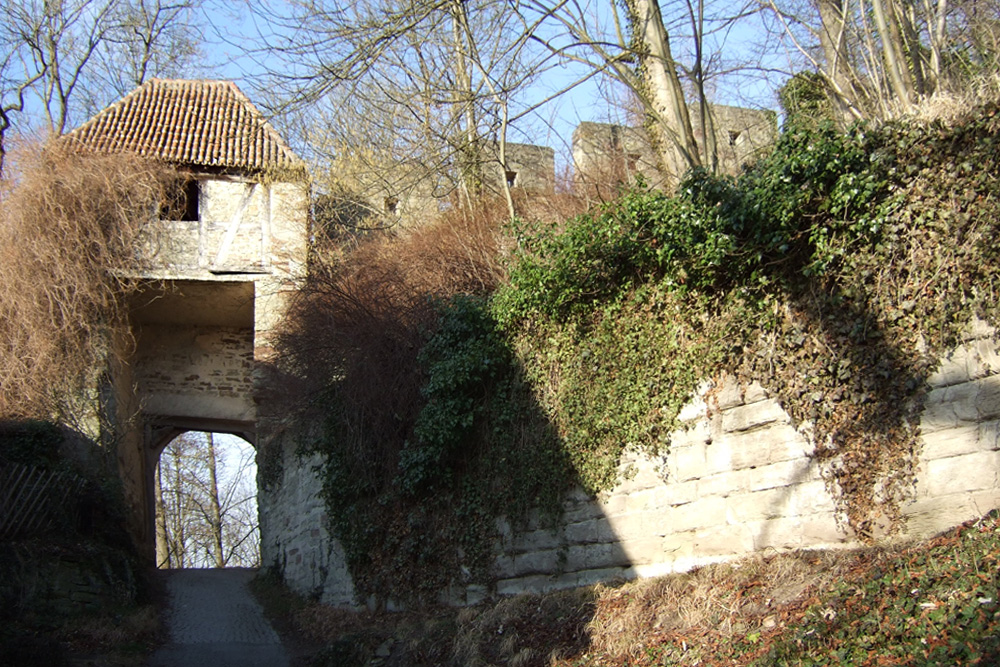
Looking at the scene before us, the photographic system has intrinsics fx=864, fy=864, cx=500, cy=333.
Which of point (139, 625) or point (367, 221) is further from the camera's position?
point (367, 221)

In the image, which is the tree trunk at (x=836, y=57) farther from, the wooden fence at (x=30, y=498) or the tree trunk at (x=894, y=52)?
the wooden fence at (x=30, y=498)

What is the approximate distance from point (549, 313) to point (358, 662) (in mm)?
3903

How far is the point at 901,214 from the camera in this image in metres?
5.96

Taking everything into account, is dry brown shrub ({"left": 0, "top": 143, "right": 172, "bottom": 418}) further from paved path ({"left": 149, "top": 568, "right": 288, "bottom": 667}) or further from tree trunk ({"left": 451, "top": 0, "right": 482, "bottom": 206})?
tree trunk ({"left": 451, "top": 0, "right": 482, "bottom": 206})

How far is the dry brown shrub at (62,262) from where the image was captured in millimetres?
13859

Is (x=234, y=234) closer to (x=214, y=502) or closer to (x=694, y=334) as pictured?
(x=694, y=334)

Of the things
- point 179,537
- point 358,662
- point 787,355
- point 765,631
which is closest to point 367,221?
point 358,662

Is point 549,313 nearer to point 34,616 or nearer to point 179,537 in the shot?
point 34,616

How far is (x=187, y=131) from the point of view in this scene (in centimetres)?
1684

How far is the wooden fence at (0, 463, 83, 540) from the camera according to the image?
1103cm

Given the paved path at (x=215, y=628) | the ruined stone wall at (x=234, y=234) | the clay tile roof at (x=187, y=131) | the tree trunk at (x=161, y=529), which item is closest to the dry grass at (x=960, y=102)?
the paved path at (x=215, y=628)

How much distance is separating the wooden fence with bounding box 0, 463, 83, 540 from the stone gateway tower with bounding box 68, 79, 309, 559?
8.05ft

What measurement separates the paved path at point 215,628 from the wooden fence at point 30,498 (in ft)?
7.09

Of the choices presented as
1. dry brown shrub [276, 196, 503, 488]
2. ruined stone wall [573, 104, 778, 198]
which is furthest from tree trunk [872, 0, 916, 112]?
dry brown shrub [276, 196, 503, 488]
